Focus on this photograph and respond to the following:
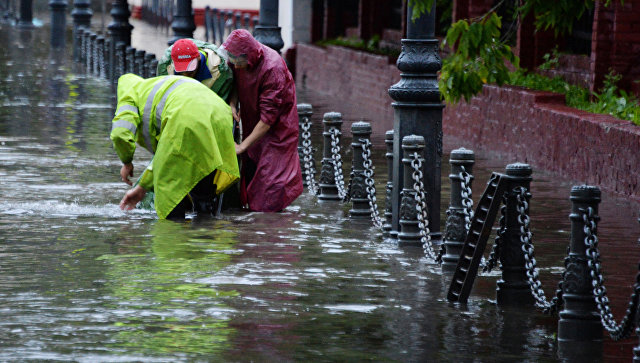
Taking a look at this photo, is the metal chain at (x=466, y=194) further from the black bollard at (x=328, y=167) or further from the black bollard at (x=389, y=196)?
the black bollard at (x=328, y=167)

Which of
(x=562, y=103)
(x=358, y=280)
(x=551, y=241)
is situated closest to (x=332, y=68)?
(x=562, y=103)

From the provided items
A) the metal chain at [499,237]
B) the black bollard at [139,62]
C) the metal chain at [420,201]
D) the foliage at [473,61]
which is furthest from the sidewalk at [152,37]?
the metal chain at [499,237]

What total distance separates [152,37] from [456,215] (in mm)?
42420

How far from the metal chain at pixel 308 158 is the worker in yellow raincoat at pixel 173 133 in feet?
7.62

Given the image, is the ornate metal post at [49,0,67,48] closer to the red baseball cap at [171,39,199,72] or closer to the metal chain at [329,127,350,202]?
the metal chain at [329,127,350,202]

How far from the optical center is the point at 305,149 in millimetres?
14984

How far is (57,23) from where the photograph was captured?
44188 millimetres

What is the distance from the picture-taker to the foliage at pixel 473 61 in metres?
10.4

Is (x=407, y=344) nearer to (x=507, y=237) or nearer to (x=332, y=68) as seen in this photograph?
(x=507, y=237)

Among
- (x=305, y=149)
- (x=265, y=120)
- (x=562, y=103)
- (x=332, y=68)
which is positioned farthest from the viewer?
(x=332, y=68)

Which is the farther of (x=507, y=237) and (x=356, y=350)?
(x=507, y=237)

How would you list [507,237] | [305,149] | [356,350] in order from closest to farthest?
[356,350] < [507,237] < [305,149]

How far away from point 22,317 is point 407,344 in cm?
220

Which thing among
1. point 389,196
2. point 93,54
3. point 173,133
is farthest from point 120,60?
point 389,196
